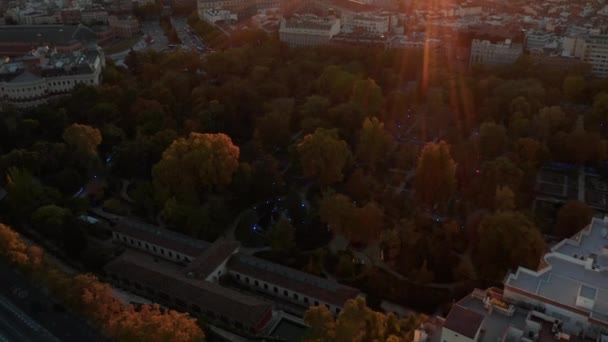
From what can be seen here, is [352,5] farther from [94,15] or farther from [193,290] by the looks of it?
[193,290]

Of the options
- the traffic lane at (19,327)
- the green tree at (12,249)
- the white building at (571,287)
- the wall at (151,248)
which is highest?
the white building at (571,287)

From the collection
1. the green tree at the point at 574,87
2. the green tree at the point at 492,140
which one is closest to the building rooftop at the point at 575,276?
the green tree at the point at 492,140

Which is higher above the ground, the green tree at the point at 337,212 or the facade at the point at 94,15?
the facade at the point at 94,15

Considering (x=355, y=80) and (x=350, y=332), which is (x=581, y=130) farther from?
(x=350, y=332)

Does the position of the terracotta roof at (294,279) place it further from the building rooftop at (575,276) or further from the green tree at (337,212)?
the building rooftop at (575,276)

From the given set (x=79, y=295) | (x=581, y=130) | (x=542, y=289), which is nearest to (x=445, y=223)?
(x=542, y=289)

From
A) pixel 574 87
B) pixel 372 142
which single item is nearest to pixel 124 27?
pixel 372 142
